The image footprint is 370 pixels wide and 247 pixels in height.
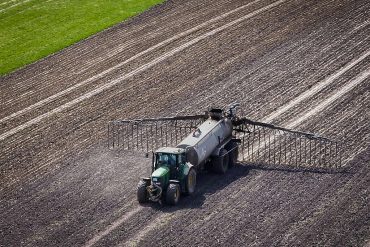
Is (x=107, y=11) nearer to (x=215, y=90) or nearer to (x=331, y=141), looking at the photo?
(x=215, y=90)

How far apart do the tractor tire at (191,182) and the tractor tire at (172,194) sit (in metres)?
0.55

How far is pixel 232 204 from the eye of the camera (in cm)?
3209

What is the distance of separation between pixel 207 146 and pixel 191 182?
188 cm

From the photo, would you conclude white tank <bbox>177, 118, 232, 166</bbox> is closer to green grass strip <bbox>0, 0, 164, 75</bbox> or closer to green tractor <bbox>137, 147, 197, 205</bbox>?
green tractor <bbox>137, 147, 197, 205</bbox>

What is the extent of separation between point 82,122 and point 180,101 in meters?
5.00

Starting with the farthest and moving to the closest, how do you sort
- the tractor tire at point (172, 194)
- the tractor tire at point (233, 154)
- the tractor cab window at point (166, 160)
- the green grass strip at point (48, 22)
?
the green grass strip at point (48, 22) < the tractor tire at point (233, 154) < the tractor cab window at point (166, 160) < the tractor tire at point (172, 194)

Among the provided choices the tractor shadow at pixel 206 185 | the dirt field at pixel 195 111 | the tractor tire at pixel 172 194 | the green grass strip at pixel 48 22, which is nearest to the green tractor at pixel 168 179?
the tractor tire at pixel 172 194

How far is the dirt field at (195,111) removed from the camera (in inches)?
1208

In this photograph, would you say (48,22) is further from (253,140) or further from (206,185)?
(206,185)

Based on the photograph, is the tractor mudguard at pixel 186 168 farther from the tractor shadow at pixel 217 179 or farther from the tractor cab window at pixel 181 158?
the tractor shadow at pixel 217 179

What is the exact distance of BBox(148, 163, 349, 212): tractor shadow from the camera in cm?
3222

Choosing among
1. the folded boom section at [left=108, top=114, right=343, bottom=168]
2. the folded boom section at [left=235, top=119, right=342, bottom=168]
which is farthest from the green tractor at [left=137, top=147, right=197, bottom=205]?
the folded boom section at [left=235, top=119, right=342, bottom=168]

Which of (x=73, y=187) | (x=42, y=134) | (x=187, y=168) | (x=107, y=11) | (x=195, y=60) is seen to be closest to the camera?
(x=187, y=168)

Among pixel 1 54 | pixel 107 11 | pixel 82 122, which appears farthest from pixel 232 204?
pixel 107 11
